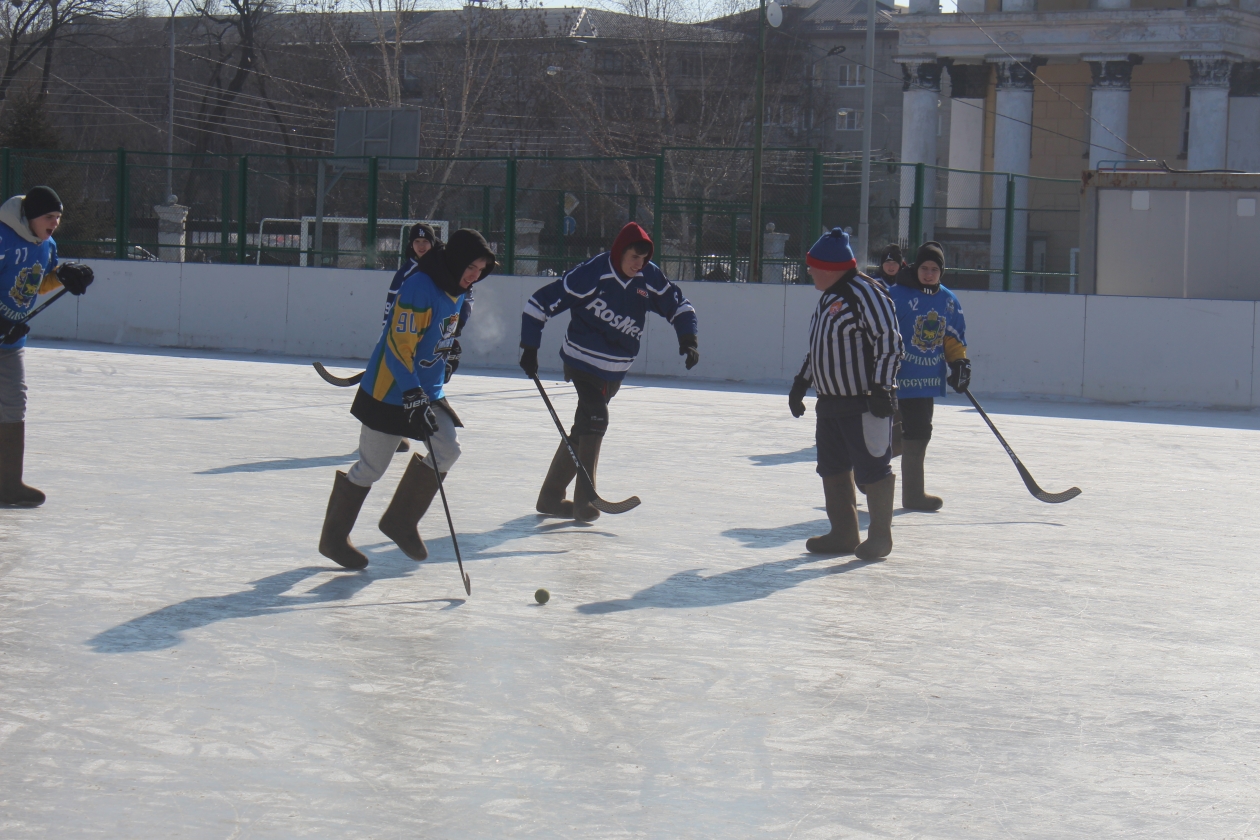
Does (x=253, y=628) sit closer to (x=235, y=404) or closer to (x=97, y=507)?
(x=97, y=507)

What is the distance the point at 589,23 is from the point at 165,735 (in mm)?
67170

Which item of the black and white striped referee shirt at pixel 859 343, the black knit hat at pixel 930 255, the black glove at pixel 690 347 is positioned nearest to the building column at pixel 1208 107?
the black knit hat at pixel 930 255

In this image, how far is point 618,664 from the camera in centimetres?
450

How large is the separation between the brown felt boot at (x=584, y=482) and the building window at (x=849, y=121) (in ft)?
210

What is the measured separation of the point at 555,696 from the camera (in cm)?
412

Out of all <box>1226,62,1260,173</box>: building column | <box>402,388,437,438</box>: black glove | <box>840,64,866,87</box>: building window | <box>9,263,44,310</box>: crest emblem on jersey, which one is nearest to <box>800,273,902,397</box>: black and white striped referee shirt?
<box>402,388,437,438</box>: black glove

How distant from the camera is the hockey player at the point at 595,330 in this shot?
23.3 feet

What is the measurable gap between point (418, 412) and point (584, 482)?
1856mm

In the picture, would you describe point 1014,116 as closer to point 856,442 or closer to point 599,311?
Answer: point 599,311

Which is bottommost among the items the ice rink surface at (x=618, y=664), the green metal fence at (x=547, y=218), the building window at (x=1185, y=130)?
the ice rink surface at (x=618, y=664)

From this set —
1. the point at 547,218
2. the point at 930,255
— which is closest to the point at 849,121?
the point at 547,218

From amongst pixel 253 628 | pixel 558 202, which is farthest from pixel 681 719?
pixel 558 202

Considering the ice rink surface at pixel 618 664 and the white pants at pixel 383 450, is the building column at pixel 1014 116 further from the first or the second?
the white pants at pixel 383 450

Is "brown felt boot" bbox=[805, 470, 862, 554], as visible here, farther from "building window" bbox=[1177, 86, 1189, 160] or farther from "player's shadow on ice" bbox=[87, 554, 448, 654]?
"building window" bbox=[1177, 86, 1189, 160]
